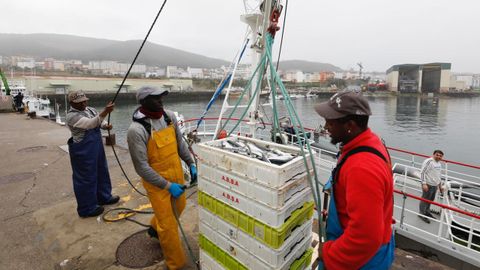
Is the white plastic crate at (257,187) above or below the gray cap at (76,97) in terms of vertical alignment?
below

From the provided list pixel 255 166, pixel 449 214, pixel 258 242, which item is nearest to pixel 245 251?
pixel 258 242

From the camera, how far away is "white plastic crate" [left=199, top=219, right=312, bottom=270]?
6.98 feet

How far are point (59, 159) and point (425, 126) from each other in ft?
126

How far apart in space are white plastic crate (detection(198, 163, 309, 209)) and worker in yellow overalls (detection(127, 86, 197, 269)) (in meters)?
0.62

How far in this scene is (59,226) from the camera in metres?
3.88

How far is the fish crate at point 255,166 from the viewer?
73.6 inches

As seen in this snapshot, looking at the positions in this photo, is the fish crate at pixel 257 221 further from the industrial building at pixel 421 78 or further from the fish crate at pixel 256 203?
the industrial building at pixel 421 78

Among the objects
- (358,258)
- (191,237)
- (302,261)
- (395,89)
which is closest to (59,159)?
(191,237)

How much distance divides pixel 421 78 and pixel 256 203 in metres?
90.2

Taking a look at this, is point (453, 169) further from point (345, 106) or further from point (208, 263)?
point (345, 106)

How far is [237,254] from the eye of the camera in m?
2.26

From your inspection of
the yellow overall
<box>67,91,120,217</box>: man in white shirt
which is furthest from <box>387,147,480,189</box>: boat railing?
<box>67,91,120,217</box>: man in white shirt

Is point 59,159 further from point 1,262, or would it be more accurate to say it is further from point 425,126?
point 425,126

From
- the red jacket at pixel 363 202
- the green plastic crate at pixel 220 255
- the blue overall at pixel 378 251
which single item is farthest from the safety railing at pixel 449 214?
the red jacket at pixel 363 202
